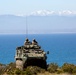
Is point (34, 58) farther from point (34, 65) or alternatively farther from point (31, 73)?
point (31, 73)

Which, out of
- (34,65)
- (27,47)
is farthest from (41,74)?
(27,47)

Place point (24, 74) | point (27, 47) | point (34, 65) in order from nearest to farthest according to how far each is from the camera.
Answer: point (24, 74), point (34, 65), point (27, 47)

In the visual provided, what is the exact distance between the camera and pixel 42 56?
33531 millimetres

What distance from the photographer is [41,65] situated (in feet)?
110

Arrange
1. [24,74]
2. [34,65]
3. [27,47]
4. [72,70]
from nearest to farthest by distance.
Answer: [24,74] → [72,70] → [34,65] → [27,47]

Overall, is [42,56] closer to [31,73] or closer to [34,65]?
[34,65]

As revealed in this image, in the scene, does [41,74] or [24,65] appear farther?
[24,65]

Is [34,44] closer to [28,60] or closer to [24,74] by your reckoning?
[28,60]

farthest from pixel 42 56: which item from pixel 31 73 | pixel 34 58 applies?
pixel 31 73

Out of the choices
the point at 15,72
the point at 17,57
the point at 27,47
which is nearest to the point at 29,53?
the point at 17,57

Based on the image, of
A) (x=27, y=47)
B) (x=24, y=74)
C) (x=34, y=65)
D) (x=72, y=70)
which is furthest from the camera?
(x=27, y=47)

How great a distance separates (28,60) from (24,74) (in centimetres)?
725

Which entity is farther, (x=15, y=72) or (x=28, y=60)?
(x=28, y=60)

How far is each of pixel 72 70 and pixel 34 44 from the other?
1144 centimetres
